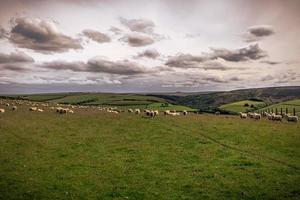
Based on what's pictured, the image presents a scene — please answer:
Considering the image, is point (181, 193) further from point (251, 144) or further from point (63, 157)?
point (251, 144)

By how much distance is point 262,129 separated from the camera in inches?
1539

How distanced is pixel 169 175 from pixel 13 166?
12264 mm

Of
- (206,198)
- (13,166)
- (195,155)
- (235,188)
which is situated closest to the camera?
(206,198)

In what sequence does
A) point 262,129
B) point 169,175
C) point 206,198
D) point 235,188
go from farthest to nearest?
point 262,129 → point 169,175 → point 235,188 → point 206,198

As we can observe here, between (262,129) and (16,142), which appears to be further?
(262,129)

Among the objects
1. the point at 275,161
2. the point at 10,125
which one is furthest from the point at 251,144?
the point at 10,125

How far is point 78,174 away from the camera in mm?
21578

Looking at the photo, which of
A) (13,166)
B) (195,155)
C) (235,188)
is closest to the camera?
(235,188)

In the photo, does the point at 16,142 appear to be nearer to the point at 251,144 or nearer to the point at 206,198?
the point at 206,198

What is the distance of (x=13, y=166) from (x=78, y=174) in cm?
567

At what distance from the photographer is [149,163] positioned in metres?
24.4

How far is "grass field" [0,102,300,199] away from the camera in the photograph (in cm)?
1852

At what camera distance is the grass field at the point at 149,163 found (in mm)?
18516

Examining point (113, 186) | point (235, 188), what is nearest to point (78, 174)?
point (113, 186)
